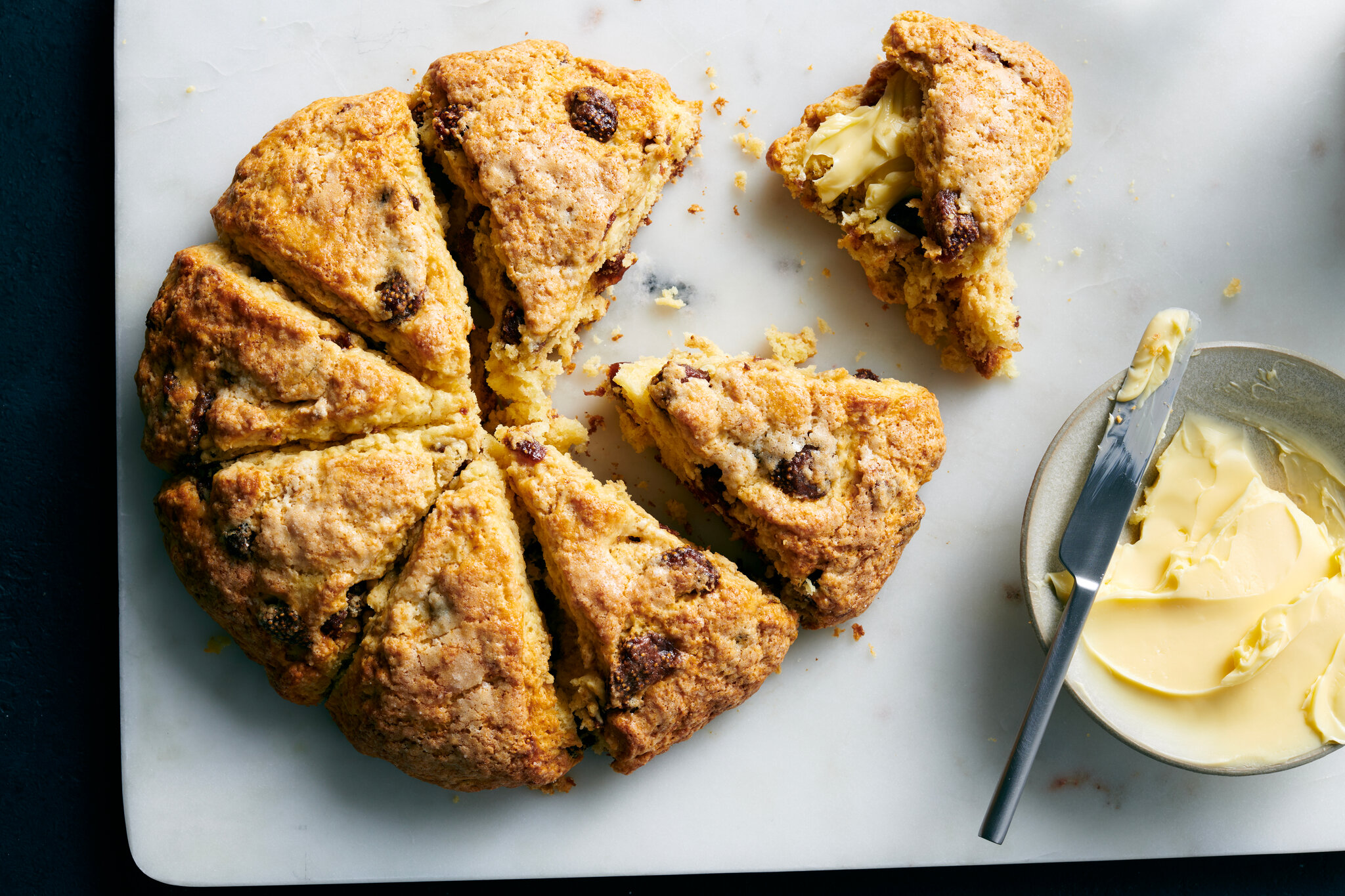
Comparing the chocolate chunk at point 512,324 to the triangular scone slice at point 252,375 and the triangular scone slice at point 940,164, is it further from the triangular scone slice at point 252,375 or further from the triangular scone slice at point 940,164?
the triangular scone slice at point 940,164

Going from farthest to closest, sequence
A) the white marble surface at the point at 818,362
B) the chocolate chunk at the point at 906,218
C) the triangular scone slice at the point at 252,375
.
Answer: the white marble surface at the point at 818,362
the chocolate chunk at the point at 906,218
the triangular scone slice at the point at 252,375

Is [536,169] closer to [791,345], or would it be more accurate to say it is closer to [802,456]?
[791,345]

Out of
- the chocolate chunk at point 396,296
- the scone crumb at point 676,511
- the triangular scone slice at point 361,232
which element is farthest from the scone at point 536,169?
the scone crumb at point 676,511

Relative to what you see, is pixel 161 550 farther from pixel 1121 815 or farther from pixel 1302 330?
pixel 1302 330

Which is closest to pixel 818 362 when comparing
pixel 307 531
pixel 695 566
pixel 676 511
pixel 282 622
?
pixel 676 511

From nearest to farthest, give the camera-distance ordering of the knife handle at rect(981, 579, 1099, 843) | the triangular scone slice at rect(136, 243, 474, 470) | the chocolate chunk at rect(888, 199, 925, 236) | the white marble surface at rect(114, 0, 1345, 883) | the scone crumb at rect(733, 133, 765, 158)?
the triangular scone slice at rect(136, 243, 474, 470), the knife handle at rect(981, 579, 1099, 843), the chocolate chunk at rect(888, 199, 925, 236), the white marble surface at rect(114, 0, 1345, 883), the scone crumb at rect(733, 133, 765, 158)

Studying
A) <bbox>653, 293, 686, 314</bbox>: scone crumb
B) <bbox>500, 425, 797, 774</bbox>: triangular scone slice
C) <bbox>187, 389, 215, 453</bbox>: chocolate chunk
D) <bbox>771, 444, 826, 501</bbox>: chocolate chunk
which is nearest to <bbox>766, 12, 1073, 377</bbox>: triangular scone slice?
<bbox>653, 293, 686, 314</bbox>: scone crumb

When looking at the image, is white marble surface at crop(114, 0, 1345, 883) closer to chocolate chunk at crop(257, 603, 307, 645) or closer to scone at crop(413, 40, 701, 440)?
scone at crop(413, 40, 701, 440)
